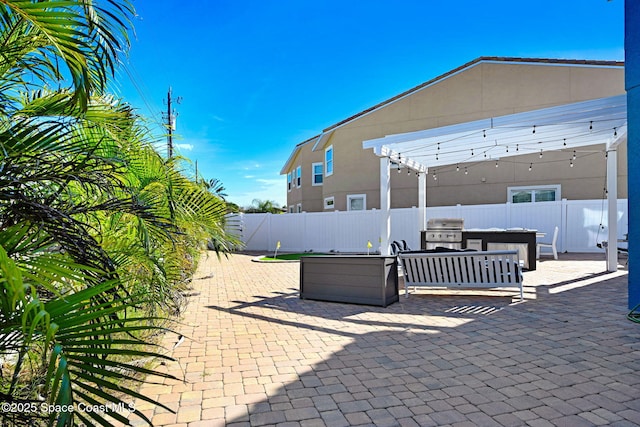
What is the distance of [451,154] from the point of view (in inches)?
407

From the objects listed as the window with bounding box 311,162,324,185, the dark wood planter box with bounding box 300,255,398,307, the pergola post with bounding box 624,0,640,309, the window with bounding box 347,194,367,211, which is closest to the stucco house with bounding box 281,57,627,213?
the window with bounding box 347,194,367,211

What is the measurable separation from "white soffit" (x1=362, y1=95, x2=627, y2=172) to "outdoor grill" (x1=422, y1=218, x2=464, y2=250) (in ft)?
6.24

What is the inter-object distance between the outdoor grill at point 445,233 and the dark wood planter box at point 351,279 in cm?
479

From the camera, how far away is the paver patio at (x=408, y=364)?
253 centimetres

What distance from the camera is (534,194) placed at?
45.0ft

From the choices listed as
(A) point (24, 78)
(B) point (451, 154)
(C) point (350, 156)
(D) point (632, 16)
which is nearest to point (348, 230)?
(C) point (350, 156)

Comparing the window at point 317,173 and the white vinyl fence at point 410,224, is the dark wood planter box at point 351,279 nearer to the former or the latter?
the white vinyl fence at point 410,224

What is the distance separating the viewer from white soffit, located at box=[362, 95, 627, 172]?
6.62 meters

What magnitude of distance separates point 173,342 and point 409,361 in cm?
266

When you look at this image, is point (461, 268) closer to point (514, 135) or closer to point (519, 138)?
point (514, 135)

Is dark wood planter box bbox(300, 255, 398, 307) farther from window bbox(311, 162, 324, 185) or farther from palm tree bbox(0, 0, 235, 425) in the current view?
window bbox(311, 162, 324, 185)

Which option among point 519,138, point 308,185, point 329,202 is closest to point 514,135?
point 519,138

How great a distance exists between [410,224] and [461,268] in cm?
780

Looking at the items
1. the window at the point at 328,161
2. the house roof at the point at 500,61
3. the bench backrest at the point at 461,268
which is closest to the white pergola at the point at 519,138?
the bench backrest at the point at 461,268
